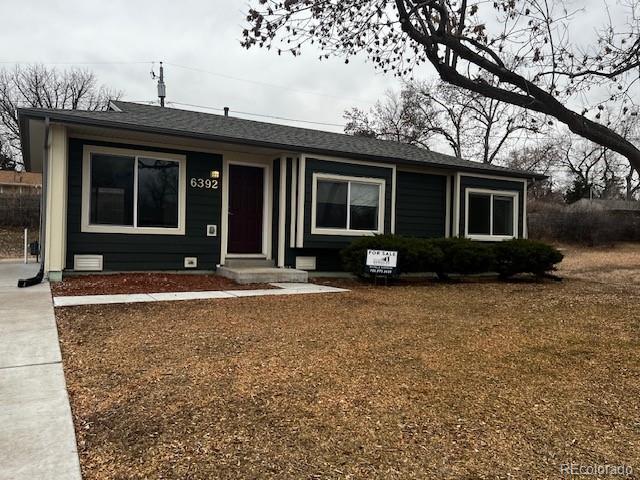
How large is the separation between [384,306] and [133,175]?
213 inches

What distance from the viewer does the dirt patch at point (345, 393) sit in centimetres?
227

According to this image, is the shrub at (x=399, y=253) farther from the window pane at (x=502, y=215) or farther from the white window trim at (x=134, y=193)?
the window pane at (x=502, y=215)

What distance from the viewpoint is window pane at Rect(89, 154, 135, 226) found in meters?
8.52

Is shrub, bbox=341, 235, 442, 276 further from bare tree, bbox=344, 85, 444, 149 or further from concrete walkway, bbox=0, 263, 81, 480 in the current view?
bare tree, bbox=344, 85, 444, 149

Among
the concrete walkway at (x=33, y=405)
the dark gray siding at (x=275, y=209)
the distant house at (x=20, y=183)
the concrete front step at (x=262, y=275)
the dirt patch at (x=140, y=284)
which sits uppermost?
the distant house at (x=20, y=183)

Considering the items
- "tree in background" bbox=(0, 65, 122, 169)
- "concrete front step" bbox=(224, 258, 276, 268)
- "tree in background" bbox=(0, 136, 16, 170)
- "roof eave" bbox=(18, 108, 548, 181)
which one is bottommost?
"concrete front step" bbox=(224, 258, 276, 268)

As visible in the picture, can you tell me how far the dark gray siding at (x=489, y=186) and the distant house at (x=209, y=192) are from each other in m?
0.05

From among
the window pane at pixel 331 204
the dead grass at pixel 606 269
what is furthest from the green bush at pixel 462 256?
the dead grass at pixel 606 269

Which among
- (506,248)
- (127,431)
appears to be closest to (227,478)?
(127,431)

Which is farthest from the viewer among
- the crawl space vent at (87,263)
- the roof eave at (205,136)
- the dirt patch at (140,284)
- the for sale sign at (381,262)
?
the for sale sign at (381,262)

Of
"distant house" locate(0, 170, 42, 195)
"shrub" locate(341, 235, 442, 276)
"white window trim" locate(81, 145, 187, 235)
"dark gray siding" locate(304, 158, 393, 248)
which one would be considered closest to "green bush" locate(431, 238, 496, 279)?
"shrub" locate(341, 235, 442, 276)

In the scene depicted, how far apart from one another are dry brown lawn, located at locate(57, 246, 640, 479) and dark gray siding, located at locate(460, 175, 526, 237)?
612 cm

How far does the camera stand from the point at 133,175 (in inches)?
347

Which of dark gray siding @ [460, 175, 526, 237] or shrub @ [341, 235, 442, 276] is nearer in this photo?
shrub @ [341, 235, 442, 276]
